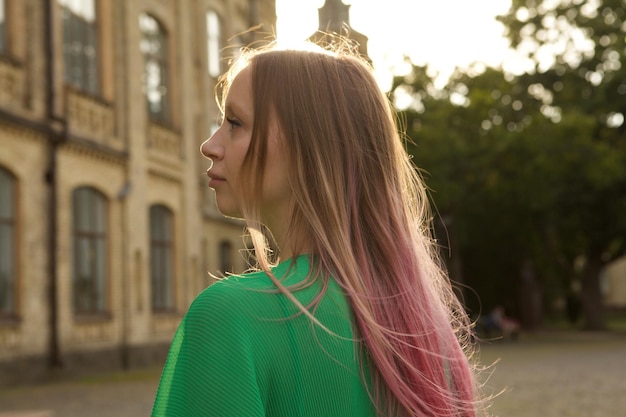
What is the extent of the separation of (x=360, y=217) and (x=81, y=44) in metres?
19.9

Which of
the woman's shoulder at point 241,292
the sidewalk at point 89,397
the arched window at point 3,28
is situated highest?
Result: the arched window at point 3,28

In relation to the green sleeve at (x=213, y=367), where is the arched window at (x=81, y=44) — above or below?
above

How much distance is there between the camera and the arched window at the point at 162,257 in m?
23.8

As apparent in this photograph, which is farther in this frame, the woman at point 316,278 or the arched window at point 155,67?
the arched window at point 155,67

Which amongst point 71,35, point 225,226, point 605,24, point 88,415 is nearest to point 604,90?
point 605,24

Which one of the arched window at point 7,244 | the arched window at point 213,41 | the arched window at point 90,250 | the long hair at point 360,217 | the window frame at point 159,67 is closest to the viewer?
the long hair at point 360,217

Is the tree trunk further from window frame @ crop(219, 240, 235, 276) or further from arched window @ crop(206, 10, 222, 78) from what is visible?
arched window @ crop(206, 10, 222, 78)

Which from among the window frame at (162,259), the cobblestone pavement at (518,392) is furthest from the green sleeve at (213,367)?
the window frame at (162,259)

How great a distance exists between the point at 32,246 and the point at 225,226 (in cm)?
1186

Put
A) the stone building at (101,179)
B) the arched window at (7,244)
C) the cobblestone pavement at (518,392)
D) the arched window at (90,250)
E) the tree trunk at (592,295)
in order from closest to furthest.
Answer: the cobblestone pavement at (518,392), the arched window at (7,244), the stone building at (101,179), the arched window at (90,250), the tree trunk at (592,295)

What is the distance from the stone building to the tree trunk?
16.9 m

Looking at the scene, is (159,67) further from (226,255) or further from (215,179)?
(215,179)

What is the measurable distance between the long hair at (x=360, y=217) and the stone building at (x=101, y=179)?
1350cm

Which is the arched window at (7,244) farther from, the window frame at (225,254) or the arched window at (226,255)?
the arched window at (226,255)
